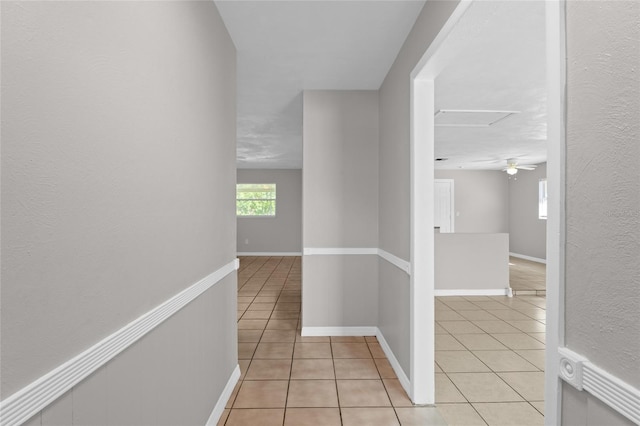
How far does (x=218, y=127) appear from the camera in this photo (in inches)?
81.3

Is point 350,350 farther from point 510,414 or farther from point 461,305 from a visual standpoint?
point 461,305

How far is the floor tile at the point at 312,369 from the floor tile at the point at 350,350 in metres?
0.17

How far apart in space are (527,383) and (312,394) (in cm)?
163

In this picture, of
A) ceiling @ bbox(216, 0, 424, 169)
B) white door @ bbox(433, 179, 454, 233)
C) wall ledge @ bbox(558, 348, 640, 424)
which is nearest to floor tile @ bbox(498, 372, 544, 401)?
wall ledge @ bbox(558, 348, 640, 424)

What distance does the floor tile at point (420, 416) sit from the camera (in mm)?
2023

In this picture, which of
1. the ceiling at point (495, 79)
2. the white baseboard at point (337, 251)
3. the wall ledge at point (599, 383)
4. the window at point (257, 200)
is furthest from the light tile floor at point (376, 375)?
the window at point (257, 200)

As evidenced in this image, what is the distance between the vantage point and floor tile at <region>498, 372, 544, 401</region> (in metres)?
2.37

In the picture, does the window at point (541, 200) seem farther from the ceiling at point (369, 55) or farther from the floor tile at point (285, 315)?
the floor tile at point (285, 315)

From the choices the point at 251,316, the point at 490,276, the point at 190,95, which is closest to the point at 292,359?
the point at 251,316

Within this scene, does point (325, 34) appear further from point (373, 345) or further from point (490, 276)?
point (490, 276)

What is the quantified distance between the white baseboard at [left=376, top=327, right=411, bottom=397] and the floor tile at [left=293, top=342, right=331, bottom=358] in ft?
1.64

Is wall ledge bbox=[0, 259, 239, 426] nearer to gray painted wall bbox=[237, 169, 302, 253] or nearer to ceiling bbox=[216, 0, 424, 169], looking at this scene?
ceiling bbox=[216, 0, 424, 169]

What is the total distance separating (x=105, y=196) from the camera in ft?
3.05

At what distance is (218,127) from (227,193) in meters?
0.46
